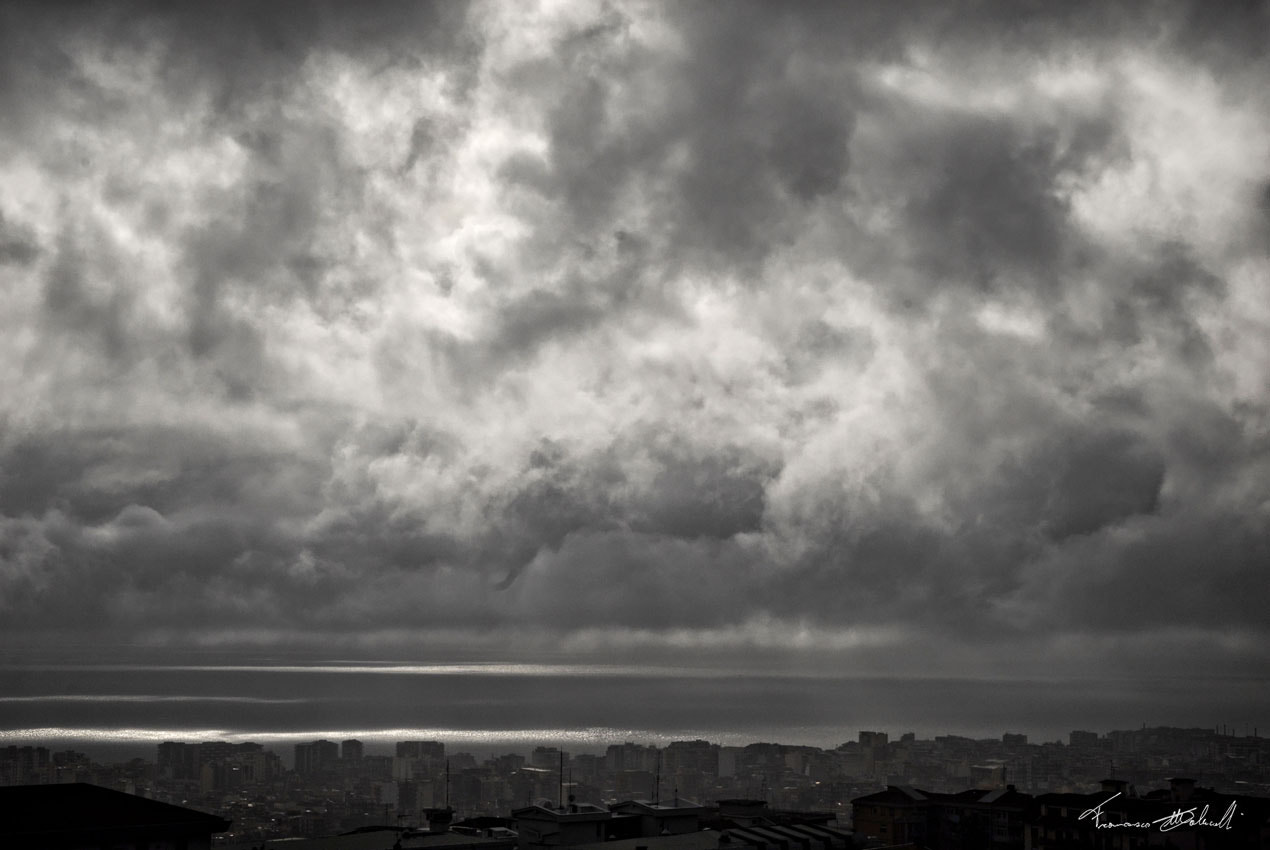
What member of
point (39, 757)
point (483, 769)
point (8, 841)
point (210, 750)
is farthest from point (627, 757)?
point (8, 841)

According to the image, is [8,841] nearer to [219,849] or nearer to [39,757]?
[219,849]

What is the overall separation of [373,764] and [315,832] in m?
65.2

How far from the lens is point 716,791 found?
105 m

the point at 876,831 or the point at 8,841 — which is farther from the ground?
the point at 8,841

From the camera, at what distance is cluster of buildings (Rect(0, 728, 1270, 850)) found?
166ft

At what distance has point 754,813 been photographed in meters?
61.3

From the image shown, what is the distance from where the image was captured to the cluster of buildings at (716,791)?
50.7m
